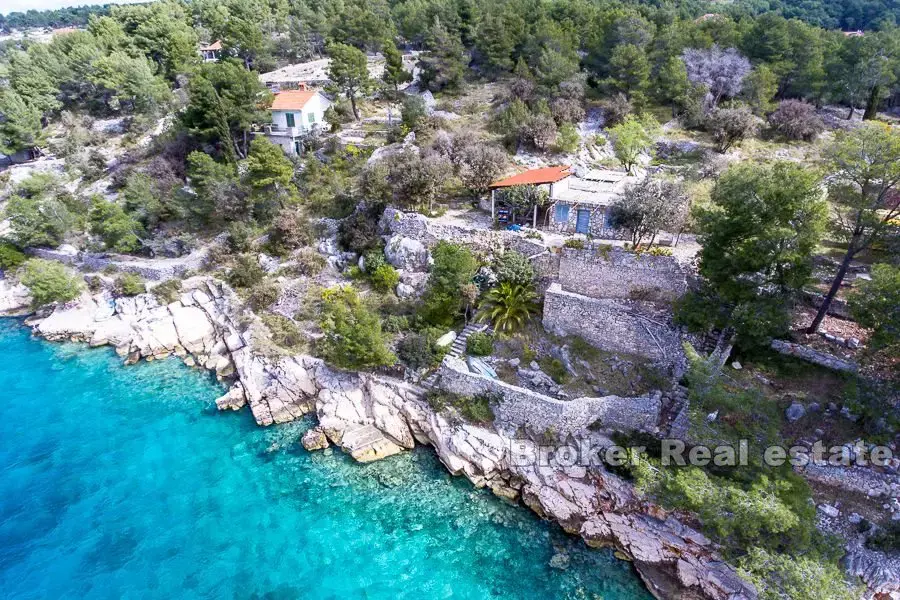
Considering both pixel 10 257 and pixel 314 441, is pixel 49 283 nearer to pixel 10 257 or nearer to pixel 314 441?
pixel 10 257

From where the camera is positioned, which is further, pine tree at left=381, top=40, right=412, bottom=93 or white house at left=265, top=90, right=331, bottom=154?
pine tree at left=381, top=40, right=412, bottom=93

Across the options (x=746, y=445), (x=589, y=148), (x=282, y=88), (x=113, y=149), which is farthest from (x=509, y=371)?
(x=113, y=149)

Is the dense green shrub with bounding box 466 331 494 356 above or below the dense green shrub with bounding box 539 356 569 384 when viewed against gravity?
above

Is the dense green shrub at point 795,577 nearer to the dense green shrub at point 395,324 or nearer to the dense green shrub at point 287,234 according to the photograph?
the dense green shrub at point 395,324

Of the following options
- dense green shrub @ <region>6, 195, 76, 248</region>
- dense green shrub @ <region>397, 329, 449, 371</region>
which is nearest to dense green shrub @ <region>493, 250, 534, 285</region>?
dense green shrub @ <region>397, 329, 449, 371</region>

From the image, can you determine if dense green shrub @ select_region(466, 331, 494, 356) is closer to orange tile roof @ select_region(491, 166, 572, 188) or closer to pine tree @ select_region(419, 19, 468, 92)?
orange tile roof @ select_region(491, 166, 572, 188)

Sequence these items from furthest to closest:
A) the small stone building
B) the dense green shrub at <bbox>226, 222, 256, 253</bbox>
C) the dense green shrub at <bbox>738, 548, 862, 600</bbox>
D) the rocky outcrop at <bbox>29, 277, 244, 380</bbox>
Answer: the dense green shrub at <bbox>226, 222, 256, 253</bbox> < the rocky outcrop at <bbox>29, 277, 244, 380</bbox> < the small stone building < the dense green shrub at <bbox>738, 548, 862, 600</bbox>

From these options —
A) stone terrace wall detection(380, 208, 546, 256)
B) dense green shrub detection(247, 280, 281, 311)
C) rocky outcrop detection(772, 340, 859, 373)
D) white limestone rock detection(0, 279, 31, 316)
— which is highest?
stone terrace wall detection(380, 208, 546, 256)
